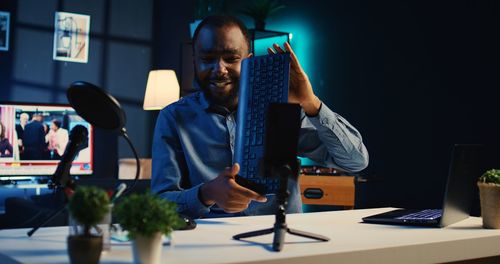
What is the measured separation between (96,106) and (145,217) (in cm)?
32

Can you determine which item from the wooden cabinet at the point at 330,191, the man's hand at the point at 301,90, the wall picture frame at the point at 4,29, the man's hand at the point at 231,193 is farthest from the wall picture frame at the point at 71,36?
the man's hand at the point at 231,193

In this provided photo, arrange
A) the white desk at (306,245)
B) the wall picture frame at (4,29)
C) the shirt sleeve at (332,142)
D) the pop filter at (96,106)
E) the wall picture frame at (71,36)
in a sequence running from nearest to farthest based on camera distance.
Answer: the white desk at (306,245)
the pop filter at (96,106)
the shirt sleeve at (332,142)
the wall picture frame at (4,29)
the wall picture frame at (71,36)

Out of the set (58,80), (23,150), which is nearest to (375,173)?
(23,150)

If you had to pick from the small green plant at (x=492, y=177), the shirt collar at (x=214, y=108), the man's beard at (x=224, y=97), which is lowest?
the small green plant at (x=492, y=177)

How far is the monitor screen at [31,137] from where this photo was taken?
3.63m

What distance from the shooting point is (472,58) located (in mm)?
3861

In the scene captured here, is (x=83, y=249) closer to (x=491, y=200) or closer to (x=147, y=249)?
(x=147, y=249)

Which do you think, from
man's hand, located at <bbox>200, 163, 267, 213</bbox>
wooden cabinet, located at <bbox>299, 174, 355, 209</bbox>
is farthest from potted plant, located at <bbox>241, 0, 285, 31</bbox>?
man's hand, located at <bbox>200, 163, 267, 213</bbox>

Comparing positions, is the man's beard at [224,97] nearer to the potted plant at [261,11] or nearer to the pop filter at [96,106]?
the pop filter at [96,106]

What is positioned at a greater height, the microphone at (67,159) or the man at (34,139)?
the microphone at (67,159)

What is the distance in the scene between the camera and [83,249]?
93 cm

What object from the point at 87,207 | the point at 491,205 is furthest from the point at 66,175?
the point at 491,205

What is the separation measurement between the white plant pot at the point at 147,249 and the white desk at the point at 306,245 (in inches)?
1.8

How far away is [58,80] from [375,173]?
3237 millimetres
